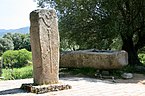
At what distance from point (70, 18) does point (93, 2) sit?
5.21 ft

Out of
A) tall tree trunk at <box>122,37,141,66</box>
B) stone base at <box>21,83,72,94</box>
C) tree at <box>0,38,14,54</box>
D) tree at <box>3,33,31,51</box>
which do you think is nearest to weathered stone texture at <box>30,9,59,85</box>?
stone base at <box>21,83,72,94</box>

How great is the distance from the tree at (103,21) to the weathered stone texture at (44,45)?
7833mm

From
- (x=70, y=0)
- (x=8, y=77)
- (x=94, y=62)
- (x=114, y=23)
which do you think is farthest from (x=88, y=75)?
(x=70, y=0)

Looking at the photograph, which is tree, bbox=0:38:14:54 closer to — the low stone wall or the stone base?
the low stone wall

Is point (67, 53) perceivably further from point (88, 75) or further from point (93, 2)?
point (93, 2)

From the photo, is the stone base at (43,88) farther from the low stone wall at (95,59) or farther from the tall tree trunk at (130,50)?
the tall tree trunk at (130,50)

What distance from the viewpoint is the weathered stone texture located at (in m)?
9.55

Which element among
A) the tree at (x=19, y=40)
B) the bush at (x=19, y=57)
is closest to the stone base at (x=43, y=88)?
the bush at (x=19, y=57)

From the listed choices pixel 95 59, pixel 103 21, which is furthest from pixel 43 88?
pixel 103 21

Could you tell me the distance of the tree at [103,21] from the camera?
17.7 m

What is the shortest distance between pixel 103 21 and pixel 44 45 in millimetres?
8927

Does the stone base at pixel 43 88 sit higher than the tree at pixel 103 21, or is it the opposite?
the tree at pixel 103 21

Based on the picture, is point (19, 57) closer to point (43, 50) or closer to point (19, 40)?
point (43, 50)

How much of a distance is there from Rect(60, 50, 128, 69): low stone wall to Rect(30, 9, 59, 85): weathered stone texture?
4.16 m
